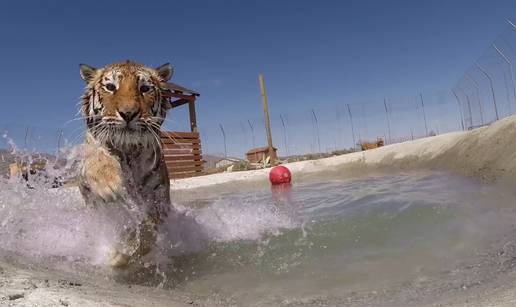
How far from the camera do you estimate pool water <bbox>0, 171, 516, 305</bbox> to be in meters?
2.55

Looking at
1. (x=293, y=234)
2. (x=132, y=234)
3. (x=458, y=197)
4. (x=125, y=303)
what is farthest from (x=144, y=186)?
(x=458, y=197)

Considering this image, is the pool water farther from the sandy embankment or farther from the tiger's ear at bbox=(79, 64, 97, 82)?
the tiger's ear at bbox=(79, 64, 97, 82)

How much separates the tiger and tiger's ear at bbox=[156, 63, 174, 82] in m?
0.12

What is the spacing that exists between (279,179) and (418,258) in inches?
417

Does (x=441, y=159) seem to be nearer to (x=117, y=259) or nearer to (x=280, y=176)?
(x=280, y=176)

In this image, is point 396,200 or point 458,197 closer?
point 458,197

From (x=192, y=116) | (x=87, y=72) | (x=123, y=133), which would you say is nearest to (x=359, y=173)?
(x=192, y=116)

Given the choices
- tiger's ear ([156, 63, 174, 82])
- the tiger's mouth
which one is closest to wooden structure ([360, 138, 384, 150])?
tiger's ear ([156, 63, 174, 82])

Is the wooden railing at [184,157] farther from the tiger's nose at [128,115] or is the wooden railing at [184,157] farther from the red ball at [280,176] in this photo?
the tiger's nose at [128,115]

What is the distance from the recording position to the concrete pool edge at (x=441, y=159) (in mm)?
8102

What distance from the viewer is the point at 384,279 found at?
8.58 ft

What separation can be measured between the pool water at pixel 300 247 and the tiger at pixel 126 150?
0.18 metres

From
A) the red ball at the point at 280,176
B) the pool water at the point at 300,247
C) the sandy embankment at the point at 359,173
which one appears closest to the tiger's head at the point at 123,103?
the pool water at the point at 300,247

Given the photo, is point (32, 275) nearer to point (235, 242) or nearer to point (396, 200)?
point (235, 242)
